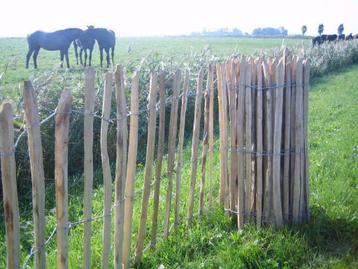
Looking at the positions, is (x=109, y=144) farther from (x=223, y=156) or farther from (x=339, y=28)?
(x=339, y=28)

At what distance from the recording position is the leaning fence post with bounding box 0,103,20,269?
6.83 feet

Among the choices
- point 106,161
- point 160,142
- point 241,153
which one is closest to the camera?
point 106,161

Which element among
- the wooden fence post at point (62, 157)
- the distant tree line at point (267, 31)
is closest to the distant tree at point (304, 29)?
the distant tree line at point (267, 31)

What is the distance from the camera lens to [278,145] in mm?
3924

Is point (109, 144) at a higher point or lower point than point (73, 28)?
Result: lower

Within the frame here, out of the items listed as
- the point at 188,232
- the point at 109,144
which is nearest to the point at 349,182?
the point at 188,232

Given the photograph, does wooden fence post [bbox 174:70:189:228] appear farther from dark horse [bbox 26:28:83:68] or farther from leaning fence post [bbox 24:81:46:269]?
dark horse [bbox 26:28:83:68]

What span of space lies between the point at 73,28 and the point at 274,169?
12.9 meters

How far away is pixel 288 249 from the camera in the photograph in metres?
3.67

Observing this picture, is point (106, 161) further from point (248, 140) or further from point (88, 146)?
point (248, 140)

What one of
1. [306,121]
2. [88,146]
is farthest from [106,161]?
[306,121]

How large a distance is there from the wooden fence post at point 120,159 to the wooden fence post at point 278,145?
5.26 ft

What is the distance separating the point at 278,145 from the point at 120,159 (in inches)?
67.1

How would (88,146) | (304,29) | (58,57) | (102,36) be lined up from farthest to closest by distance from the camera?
(304,29)
(58,57)
(102,36)
(88,146)
